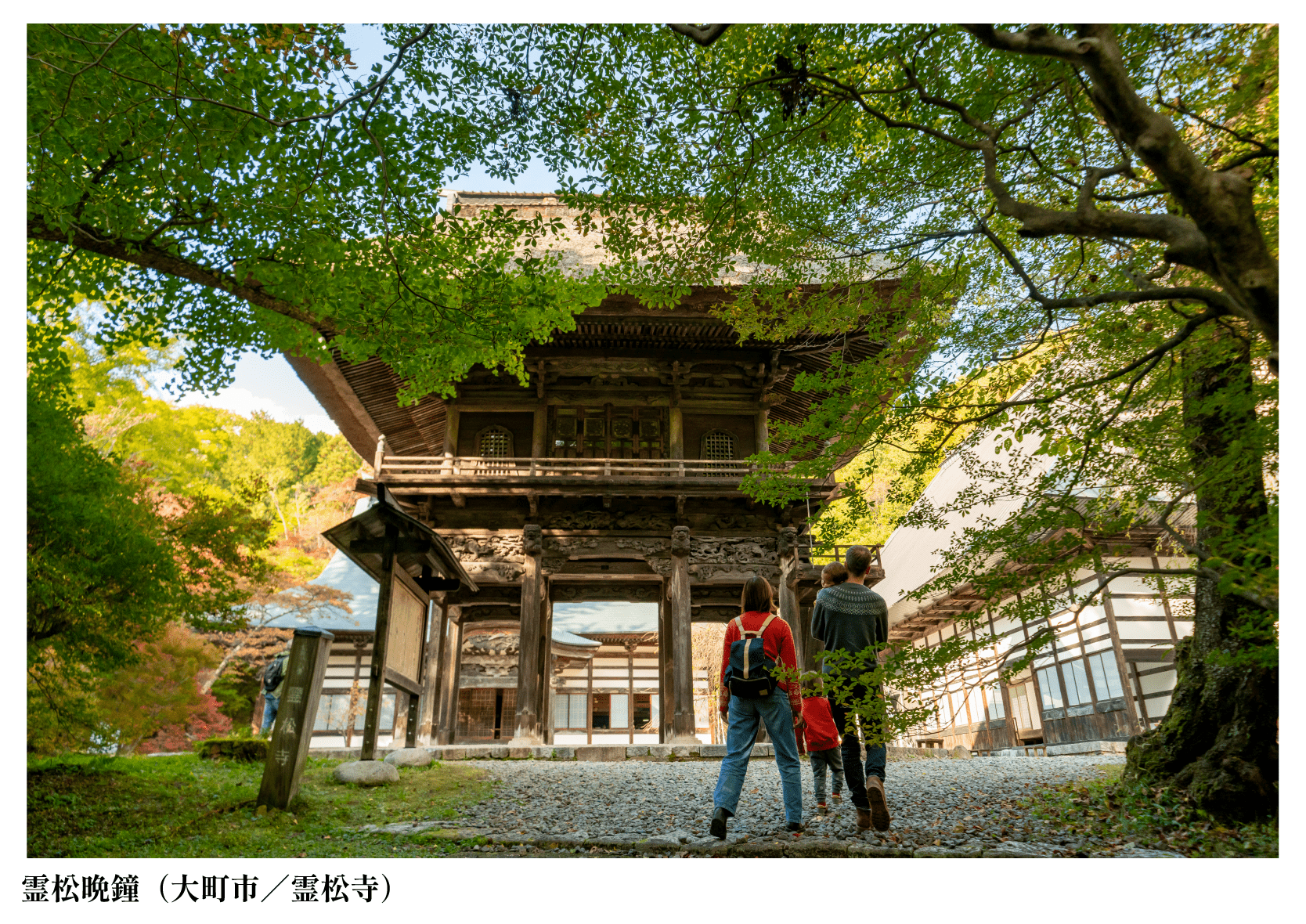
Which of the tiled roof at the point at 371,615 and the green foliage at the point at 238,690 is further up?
the tiled roof at the point at 371,615

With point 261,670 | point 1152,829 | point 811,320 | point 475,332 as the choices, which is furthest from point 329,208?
point 261,670

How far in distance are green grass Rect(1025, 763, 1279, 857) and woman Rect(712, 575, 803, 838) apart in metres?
1.66

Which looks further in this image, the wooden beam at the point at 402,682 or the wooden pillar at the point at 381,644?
the wooden beam at the point at 402,682

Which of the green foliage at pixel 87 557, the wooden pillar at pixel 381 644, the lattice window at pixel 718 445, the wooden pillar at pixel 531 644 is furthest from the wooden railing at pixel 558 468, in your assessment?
the green foliage at pixel 87 557

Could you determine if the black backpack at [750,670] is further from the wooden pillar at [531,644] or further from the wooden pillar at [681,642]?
the wooden pillar at [531,644]

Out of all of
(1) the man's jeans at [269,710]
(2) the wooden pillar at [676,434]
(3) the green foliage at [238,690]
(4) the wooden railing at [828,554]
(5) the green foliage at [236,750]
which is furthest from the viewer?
(3) the green foliage at [238,690]

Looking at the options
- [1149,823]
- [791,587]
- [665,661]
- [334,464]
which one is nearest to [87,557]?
[1149,823]

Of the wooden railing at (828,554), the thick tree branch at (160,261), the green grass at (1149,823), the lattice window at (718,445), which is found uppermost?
the thick tree branch at (160,261)

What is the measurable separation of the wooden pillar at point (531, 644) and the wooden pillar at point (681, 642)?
2015mm

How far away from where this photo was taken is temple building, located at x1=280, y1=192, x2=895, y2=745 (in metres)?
Answer: 10.6

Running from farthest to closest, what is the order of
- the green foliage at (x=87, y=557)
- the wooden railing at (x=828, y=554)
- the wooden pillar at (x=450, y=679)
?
Result: the wooden pillar at (x=450, y=679)
the wooden railing at (x=828, y=554)
the green foliage at (x=87, y=557)

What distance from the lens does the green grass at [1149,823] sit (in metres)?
3.57

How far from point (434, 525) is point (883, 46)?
9177mm
